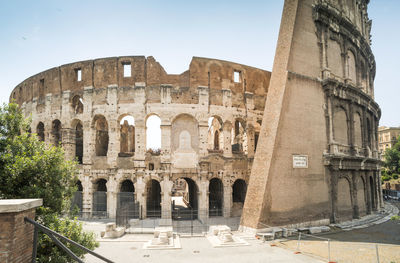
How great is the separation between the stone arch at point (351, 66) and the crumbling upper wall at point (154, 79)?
8.05 m

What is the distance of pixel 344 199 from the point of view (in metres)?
17.1

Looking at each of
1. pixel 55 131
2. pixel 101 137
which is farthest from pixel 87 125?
pixel 55 131

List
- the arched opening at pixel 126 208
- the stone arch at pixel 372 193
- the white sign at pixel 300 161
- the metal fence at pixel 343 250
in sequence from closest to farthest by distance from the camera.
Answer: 1. the metal fence at pixel 343 250
2. the white sign at pixel 300 161
3. the arched opening at pixel 126 208
4. the stone arch at pixel 372 193

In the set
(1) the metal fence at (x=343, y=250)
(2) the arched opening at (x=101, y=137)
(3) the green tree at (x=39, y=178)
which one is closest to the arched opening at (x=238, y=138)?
(1) the metal fence at (x=343, y=250)

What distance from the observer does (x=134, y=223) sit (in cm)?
1587

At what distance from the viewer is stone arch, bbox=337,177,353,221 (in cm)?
1658

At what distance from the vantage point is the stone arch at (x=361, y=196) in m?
18.4

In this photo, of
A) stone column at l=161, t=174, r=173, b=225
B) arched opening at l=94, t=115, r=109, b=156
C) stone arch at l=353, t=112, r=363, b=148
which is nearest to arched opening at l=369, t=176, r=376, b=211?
stone arch at l=353, t=112, r=363, b=148

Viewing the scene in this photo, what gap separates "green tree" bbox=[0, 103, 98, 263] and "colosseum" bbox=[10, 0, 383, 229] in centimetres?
871

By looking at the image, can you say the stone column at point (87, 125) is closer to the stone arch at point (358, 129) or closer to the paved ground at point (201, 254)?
the paved ground at point (201, 254)

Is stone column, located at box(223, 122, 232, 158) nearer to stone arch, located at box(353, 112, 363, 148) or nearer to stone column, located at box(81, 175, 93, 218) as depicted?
stone arch, located at box(353, 112, 363, 148)

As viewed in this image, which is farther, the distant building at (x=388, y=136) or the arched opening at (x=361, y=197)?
the distant building at (x=388, y=136)

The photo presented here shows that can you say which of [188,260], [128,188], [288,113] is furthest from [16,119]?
[128,188]

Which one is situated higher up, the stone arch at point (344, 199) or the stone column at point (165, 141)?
the stone column at point (165, 141)
